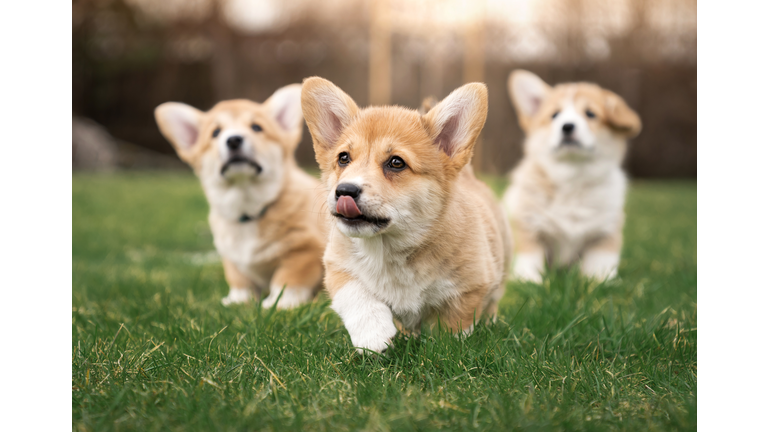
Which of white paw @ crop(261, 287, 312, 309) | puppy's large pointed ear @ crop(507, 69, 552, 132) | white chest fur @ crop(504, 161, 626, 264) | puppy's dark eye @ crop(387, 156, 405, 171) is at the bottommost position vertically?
white paw @ crop(261, 287, 312, 309)

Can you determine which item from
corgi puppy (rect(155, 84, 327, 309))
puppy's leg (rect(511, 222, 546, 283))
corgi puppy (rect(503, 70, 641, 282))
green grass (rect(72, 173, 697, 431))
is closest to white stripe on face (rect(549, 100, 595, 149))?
corgi puppy (rect(503, 70, 641, 282))

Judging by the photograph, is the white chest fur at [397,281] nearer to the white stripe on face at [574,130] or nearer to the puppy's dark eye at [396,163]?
the puppy's dark eye at [396,163]

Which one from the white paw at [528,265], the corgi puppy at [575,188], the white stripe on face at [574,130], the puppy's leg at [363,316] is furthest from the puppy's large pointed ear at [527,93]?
the puppy's leg at [363,316]

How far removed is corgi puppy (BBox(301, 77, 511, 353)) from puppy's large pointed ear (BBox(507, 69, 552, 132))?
2.34m

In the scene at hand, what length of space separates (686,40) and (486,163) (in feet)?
13.7

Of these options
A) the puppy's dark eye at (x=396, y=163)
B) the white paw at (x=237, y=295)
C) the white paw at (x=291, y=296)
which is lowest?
the white paw at (x=237, y=295)

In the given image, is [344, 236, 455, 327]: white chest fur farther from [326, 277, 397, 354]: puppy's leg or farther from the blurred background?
the blurred background

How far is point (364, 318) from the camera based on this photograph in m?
2.23

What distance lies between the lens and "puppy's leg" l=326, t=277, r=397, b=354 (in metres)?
2.17

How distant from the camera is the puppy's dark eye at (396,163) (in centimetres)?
227

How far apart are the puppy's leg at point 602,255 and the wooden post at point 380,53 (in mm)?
6616

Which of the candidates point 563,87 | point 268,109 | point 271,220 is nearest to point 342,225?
point 271,220

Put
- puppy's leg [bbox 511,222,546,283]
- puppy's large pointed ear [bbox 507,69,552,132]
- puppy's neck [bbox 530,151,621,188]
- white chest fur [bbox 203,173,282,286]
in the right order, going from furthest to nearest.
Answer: puppy's large pointed ear [bbox 507,69,552,132] → puppy's neck [bbox 530,151,621,188] → puppy's leg [bbox 511,222,546,283] → white chest fur [bbox 203,173,282,286]

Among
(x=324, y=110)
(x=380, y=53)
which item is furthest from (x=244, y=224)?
(x=380, y=53)
